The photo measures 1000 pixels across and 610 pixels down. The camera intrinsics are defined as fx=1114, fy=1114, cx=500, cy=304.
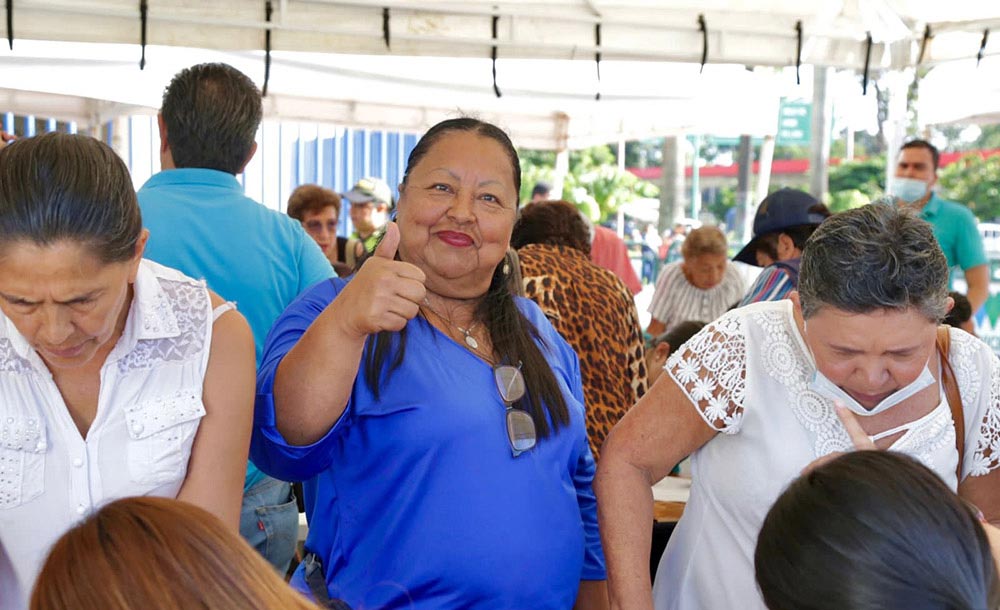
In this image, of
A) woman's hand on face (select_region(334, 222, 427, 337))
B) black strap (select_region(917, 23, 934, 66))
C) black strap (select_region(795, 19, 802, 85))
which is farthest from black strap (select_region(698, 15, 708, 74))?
woman's hand on face (select_region(334, 222, 427, 337))

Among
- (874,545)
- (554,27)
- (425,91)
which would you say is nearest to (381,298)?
(874,545)

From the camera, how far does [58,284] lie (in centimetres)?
161

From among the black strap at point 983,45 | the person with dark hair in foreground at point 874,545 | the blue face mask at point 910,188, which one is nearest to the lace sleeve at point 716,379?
A: the person with dark hair in foreground at point 874,545

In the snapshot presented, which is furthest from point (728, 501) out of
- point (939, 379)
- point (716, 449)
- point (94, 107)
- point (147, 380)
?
point (94, 107)

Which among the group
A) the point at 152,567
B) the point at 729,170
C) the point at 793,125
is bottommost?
the point at 152,567

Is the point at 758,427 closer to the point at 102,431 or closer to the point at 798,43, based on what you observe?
the point at 102,431

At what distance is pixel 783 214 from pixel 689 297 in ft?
7.19

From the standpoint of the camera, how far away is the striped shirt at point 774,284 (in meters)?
3.55

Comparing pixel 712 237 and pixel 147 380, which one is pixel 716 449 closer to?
pixel 147 380

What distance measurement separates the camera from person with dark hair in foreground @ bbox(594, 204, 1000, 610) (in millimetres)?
1951

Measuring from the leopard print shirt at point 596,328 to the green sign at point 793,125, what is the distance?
1876 cm

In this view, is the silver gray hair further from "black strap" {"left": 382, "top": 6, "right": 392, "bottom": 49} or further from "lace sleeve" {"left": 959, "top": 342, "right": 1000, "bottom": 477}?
"black strap" {"left": 382, "top": 6, "right": 392, "bottom": 49}

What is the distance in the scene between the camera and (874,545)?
125cm

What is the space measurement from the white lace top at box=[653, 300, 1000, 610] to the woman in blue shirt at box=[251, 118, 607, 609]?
0.26 meters
